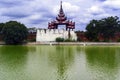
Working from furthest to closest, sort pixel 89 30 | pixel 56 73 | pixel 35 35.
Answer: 1. pixel 35 35
2. pixel 89 30
3. pixel 56 73

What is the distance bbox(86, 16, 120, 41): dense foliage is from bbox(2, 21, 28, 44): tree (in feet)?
50.3

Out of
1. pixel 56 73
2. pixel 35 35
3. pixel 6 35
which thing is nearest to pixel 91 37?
pixel 35 35

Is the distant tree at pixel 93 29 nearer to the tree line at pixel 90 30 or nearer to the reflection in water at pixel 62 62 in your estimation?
the tree line at pixel 90 30

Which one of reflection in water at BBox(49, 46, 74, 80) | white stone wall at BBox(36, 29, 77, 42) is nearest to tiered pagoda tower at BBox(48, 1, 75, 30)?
white stone wall at BBox(36, 29, 77, 42)

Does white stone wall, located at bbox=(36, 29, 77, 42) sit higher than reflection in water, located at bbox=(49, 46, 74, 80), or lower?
higher

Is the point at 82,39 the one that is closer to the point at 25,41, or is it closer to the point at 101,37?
the point at 101,37

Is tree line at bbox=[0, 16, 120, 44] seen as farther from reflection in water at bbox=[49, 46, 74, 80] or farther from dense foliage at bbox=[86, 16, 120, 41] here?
reflection in water at bbox=[49, 46, 74, 80]

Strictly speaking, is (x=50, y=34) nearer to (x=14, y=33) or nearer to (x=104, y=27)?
(x=14, y=33)

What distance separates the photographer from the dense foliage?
211 feet

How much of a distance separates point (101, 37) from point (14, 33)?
20.8 meters

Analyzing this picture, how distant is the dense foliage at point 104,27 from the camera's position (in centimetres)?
6444

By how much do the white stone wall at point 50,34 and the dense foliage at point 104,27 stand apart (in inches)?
187

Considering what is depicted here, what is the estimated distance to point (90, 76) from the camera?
1730 centimetres

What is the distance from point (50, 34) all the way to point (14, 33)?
9.71m
